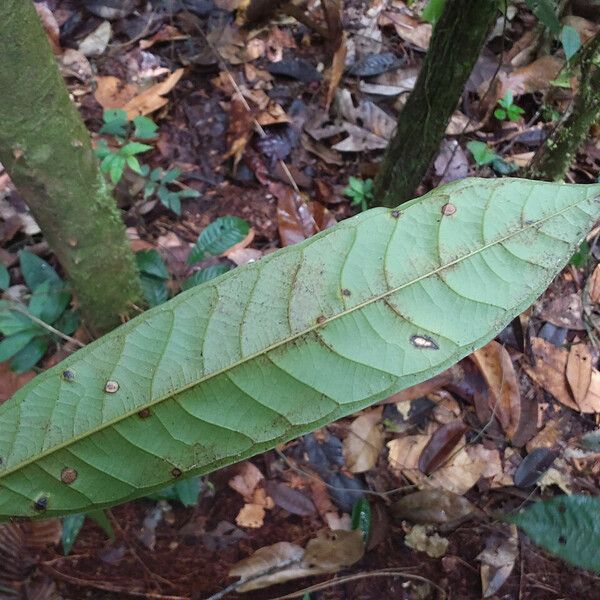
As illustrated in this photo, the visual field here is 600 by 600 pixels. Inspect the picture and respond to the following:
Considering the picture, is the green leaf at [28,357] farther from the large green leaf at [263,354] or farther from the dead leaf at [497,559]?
the dead leaf at [497,559]

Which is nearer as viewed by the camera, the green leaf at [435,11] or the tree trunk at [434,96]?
the tree trunk at [434,96]

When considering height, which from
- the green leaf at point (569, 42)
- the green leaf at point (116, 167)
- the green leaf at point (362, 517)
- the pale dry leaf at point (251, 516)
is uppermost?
the green leaf at point (569, 42)

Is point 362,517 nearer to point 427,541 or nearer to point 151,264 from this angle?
point 427,541

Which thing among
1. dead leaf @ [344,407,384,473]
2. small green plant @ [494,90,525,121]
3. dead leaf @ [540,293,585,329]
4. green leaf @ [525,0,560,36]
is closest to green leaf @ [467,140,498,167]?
small green plant @ [494,90,525,121]

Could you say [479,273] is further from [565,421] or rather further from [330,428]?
[565,421]

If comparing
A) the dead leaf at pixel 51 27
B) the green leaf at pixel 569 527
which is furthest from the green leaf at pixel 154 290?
the dead leaf at pixel 51 27

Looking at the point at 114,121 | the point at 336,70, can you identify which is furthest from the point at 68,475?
the point at 336,70
